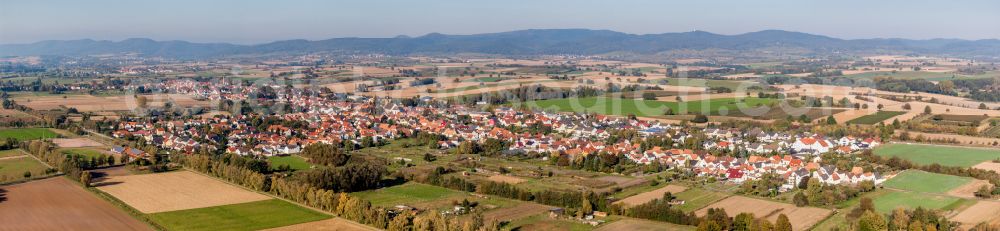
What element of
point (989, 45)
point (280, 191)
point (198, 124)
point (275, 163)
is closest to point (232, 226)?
point (280, 191)

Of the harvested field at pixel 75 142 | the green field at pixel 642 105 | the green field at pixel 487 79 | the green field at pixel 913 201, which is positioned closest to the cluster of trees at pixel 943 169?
the green field at pixel 913 201

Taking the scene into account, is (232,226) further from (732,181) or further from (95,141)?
(95,141)

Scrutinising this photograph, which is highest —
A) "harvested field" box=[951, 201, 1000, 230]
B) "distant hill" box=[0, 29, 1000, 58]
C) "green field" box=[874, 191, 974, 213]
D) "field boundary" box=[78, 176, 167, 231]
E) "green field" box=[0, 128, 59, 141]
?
"distant hill" box=[0, 29, 1000, 58]

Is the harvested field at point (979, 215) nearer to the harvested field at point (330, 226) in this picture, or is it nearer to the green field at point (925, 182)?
the green field at point (925, 182)

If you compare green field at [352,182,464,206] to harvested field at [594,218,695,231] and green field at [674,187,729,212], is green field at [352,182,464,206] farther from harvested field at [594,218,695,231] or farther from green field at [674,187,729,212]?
green field at [674,187,729,212]

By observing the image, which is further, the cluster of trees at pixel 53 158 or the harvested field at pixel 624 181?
the cluster of trees at pixel 53 158

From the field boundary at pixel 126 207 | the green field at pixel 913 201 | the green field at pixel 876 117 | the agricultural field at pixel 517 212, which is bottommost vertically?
the agricultural field at pixel 517 212

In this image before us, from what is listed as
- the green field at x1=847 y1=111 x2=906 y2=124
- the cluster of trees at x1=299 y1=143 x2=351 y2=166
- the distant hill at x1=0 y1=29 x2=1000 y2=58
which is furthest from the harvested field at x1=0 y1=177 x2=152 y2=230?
the distant hill at x1=0 y1=29 x2=1000 y2=58

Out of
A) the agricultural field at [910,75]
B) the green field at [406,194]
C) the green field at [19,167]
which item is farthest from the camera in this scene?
the agricultural field at [910,75]
